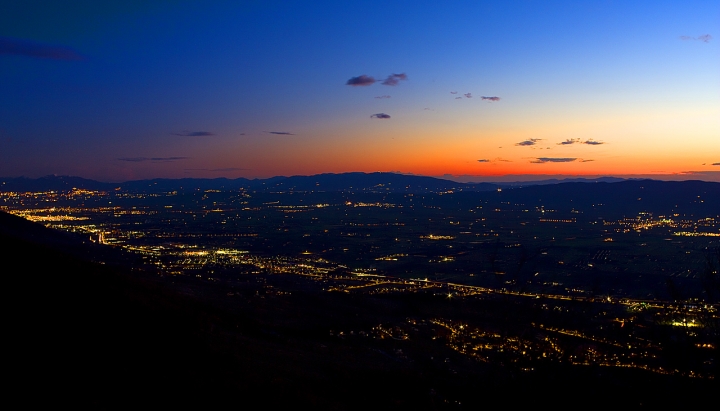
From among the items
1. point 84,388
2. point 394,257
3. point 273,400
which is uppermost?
point 84,388

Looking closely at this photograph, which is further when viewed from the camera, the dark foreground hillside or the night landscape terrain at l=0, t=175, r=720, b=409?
the night landscape terrain at l=0, t=175, r=720, b=409

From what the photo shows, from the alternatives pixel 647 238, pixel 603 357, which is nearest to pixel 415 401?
pixel 603 357

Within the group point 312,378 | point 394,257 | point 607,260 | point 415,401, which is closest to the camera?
point 415,401

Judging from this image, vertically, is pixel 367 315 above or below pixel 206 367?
below

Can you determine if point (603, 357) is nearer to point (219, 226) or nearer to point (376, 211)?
point (219, 226)

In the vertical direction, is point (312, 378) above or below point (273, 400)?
below

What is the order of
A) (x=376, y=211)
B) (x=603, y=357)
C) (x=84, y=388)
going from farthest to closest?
1. (x=376, y=211)
2. (x=603, y=357)
3. (x=84, y=388)

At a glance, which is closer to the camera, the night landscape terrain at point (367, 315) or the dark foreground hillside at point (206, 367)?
the dark foreground hillside at point (206, 367)

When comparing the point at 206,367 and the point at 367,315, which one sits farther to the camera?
the point at 367,315
